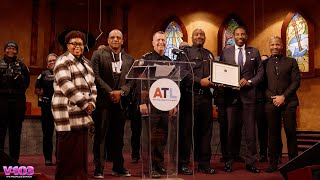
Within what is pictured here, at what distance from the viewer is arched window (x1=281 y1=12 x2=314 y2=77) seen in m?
9.19

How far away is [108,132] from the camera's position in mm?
4344

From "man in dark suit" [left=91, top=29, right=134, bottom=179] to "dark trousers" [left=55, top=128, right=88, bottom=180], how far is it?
0.73 metres

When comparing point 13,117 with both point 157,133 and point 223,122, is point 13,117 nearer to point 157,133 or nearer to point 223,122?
point 157,133

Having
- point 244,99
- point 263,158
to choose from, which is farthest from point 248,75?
point 263,158

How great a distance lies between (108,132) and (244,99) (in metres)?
1.50

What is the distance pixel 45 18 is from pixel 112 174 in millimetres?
6329

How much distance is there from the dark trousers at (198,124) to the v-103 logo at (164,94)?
0.82 m

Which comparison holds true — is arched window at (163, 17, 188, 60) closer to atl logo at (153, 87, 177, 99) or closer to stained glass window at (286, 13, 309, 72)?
stained glass window at (286, 13, 309, 72)

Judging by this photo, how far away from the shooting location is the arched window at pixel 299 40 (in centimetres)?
919

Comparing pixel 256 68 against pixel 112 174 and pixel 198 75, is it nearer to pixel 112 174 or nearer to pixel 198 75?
pixel 198 75

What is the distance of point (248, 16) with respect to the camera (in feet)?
33.4

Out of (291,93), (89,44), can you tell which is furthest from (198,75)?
(89,44)

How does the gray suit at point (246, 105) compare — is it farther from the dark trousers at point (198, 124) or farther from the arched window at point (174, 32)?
the arched window at point (174, 32)

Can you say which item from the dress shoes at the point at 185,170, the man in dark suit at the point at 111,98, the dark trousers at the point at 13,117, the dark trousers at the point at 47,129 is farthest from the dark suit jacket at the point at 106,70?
the dark trousers at the point at 47,129
